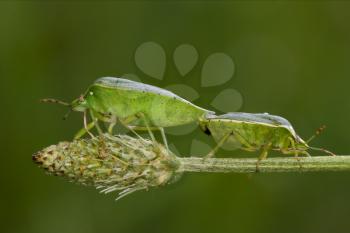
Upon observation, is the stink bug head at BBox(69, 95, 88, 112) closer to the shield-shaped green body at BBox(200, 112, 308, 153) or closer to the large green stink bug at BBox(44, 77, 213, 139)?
the large green stink bug at BBox(44, 77, 213, 139)

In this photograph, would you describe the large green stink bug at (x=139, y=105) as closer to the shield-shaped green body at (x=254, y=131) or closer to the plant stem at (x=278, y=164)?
the shield-shaped green body at (x=254, y=131)

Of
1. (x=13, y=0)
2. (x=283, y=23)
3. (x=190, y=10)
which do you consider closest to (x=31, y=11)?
(x=13, y=0)

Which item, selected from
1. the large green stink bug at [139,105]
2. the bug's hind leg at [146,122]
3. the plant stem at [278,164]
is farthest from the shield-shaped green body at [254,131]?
the bug's hind leg at [146,122]

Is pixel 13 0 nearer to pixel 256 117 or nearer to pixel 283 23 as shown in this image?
pixel 283 23

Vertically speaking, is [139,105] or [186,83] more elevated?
[139,105]

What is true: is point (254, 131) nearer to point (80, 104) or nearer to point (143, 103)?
point (143, 103)

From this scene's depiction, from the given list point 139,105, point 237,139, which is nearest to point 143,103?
point 139,105
